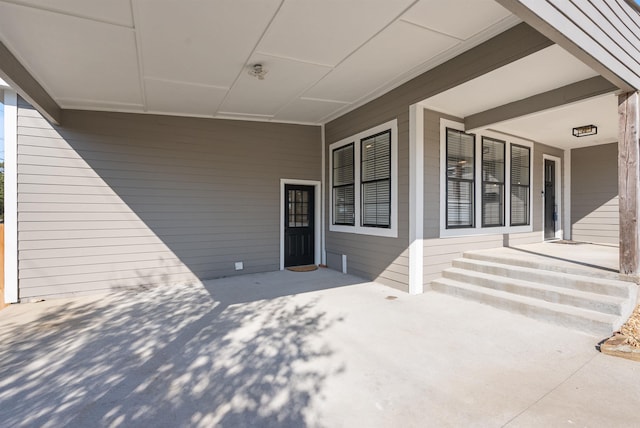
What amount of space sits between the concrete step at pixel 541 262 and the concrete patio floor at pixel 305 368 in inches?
35.9

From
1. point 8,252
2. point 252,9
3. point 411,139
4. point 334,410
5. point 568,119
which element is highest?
point 252,9

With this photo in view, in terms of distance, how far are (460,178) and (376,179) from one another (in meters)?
1.35

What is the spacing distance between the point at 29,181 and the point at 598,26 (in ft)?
22.9

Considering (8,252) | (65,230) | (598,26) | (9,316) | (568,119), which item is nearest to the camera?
(598,26)

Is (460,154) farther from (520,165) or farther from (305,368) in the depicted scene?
(305,368)

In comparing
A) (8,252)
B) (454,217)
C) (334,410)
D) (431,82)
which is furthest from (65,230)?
(454,217)

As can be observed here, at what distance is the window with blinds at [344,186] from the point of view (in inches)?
240

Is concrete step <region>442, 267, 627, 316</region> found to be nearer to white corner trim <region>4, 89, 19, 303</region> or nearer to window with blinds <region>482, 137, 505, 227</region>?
window with blinds <region>482, 137, 505, 227</region>

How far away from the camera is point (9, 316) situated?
3.96m

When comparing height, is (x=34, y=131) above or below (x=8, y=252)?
above

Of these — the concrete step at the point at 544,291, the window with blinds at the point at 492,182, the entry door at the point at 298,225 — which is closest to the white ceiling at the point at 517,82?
the window with blinds at the point at 492,182

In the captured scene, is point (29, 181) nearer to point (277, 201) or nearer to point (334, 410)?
point (277, 201)

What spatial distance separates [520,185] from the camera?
243 inches

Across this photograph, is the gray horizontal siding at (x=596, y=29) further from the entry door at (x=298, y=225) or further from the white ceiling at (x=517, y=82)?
the entry door at (x=298, y=225)
